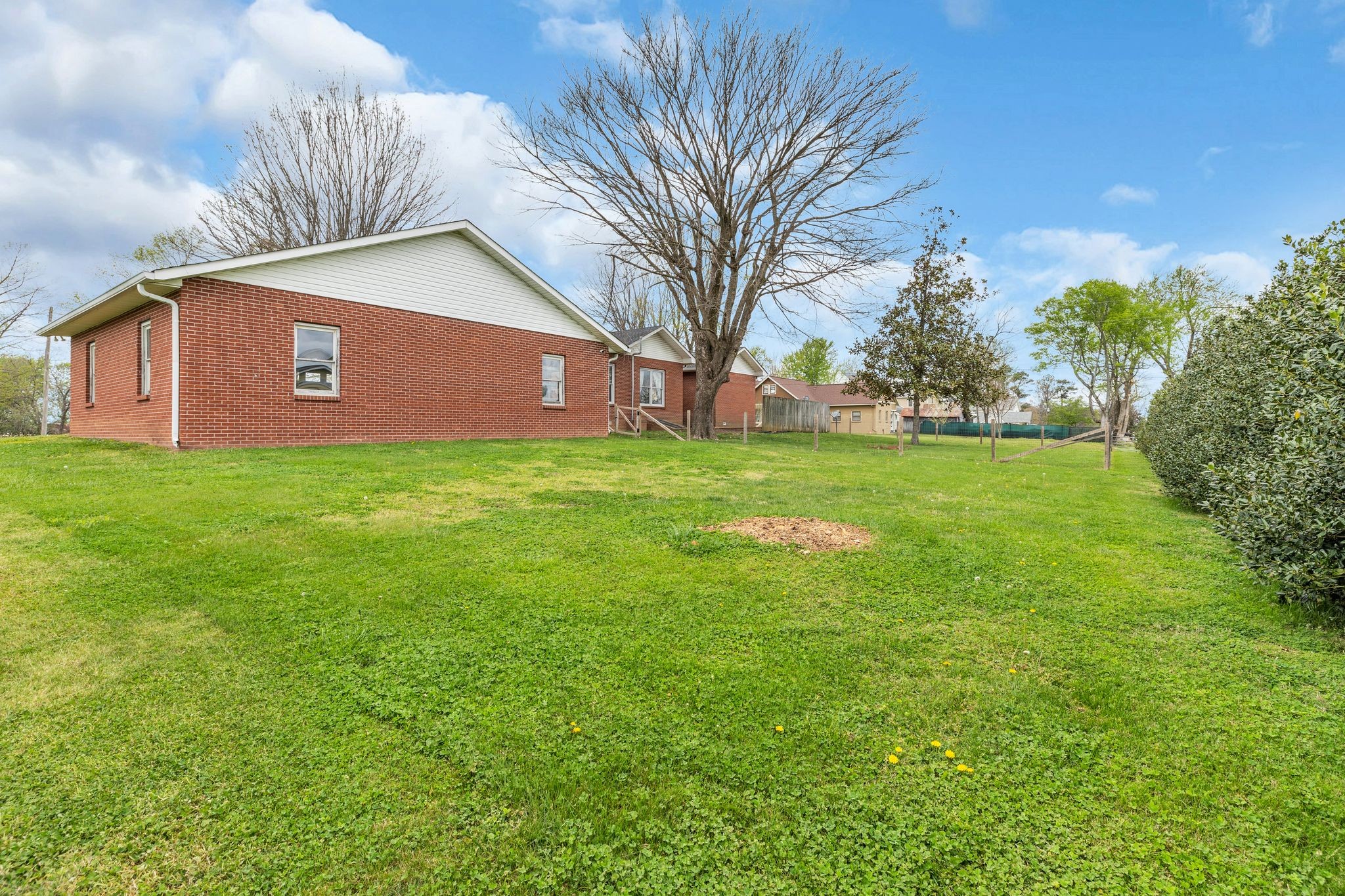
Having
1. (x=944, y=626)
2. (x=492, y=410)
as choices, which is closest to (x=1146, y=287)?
(x=492, y=410)

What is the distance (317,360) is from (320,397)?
2.63 feet

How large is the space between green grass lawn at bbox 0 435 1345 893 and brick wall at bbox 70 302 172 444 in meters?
7.03

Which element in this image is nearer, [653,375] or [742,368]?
[653,375]

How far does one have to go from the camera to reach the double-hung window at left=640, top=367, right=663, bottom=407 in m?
24.7

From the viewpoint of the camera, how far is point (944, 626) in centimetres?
352

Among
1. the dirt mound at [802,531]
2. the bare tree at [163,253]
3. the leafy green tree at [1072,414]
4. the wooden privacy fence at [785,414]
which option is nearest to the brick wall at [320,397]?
the dirt mound at [802,531]

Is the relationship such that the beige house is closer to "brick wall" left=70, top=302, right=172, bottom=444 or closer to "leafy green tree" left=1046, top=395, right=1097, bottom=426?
"leafy green tree" left=1046, top=395, right=1097, bottom=426

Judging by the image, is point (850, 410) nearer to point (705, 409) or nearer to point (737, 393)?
point (737, 393)

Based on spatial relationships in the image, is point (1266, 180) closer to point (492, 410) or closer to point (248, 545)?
point (492, 410)

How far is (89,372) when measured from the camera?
15.0m

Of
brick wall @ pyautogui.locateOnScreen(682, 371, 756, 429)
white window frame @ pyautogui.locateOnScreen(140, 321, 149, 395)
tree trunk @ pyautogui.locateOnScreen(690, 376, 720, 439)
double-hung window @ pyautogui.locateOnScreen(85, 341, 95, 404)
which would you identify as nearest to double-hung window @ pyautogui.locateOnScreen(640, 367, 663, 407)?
brick wall @ pyautogui.locateOnScreen(682, 371, 756, 429)

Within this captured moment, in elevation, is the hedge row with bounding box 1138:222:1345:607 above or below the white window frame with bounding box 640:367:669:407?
below

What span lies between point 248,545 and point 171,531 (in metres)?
0.91

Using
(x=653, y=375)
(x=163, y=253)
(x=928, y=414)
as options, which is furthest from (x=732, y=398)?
(x=928, y=414)
